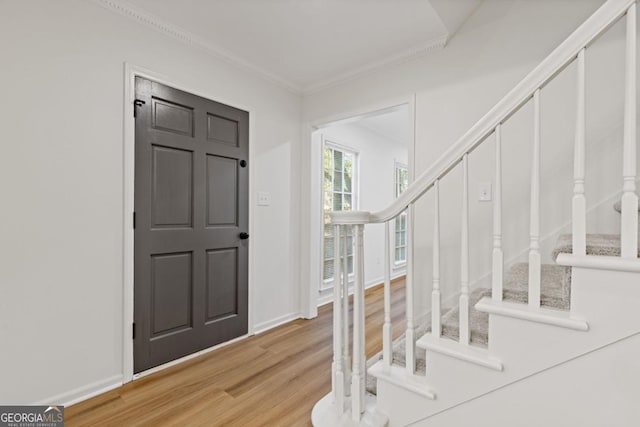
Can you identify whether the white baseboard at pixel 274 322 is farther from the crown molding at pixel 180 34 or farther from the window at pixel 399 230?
the window at pixel 399 230

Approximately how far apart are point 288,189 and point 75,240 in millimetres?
1810

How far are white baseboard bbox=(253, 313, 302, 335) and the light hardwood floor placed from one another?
15cm

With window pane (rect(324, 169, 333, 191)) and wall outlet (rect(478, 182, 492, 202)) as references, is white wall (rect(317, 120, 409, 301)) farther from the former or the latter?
wall outlet (rect(478, 182, 492, 202))

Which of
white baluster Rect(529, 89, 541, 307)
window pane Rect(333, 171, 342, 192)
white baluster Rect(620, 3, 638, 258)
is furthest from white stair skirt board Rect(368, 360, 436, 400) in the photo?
window pane Rect(333, 171, 342, 192)

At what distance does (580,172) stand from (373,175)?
12.6ft

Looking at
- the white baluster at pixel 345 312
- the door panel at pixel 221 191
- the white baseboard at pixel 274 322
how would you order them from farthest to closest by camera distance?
the white baseboard at pixel 274 322
the door panel at pixel 221 191
the white baluster at pixel 345 312

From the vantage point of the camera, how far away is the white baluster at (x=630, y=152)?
3.08 feet

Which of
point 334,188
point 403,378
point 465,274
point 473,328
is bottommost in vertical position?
point 403,378

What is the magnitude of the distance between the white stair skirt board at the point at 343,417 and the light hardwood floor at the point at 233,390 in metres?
0.08

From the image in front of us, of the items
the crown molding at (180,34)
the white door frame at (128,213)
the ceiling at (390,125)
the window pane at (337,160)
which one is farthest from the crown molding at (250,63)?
the window pane at (337,160)

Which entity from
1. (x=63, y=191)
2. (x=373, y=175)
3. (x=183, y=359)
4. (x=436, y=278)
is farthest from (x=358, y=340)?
(x=373, y=175)

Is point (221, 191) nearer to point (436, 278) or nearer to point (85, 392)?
point (85, 392)

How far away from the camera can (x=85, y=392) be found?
5.91ft

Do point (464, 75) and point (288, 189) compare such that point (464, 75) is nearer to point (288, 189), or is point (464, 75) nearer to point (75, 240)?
point (288, 189)
